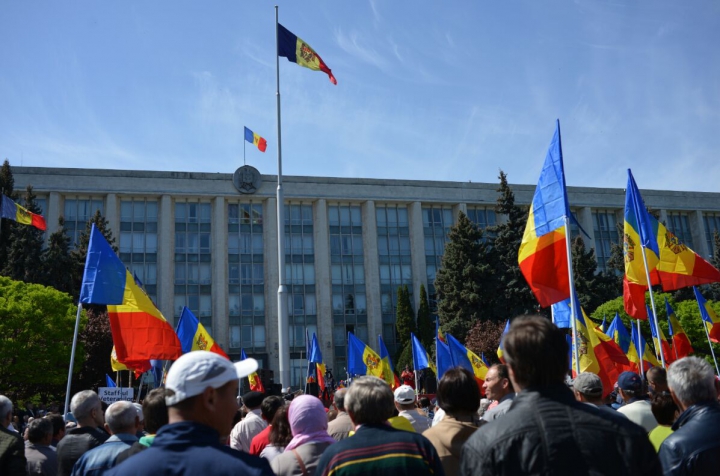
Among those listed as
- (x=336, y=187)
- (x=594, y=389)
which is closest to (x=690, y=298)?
(x=336, y=187)

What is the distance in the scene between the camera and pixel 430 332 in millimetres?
56844

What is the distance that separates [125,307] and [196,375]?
10506 millimetres

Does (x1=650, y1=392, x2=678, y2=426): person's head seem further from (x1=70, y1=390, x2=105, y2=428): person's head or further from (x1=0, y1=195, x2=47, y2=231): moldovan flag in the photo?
(x1=0, y1=195, x2=47, y2=231): moldovan flag

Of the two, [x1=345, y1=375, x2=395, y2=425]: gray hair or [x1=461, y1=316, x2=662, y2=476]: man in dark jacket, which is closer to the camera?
[x1=461, y1=316, x2=662, y2=476]: man in dark jacket

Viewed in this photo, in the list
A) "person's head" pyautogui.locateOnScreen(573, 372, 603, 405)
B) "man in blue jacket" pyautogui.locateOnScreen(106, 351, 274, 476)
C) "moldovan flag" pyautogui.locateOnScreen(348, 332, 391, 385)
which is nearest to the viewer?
"man in blue jacket" pyautogui.locateOnScreen(106, 351, 274, 476)

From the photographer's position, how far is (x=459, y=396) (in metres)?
4.45

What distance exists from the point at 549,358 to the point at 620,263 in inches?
2066

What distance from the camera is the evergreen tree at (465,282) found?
47000 mm

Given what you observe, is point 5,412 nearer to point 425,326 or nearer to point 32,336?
point 32,336

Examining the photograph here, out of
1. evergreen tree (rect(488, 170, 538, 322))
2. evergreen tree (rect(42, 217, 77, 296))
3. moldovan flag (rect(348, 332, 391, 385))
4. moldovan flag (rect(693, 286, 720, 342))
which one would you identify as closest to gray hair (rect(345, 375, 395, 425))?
moldovan flag (rect(348, 332, 391, 385))

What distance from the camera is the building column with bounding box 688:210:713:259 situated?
2618 inches

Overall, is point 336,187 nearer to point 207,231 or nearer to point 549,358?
point 207,231

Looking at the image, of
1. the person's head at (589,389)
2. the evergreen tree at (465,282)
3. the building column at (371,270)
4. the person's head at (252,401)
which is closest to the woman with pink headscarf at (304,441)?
the person's head at (589,389)

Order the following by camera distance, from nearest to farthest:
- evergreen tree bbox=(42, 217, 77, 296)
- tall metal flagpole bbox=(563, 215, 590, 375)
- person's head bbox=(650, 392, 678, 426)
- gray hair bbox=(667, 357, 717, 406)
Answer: gray hair bbox=(667, 357, 717, 406) < person's head bbox=(650, 392, 678, 426) < tall metal flagpole bbox=(563, 215, 590, 375) < evergreen tree bbox=(42, 217, 77, 296)
